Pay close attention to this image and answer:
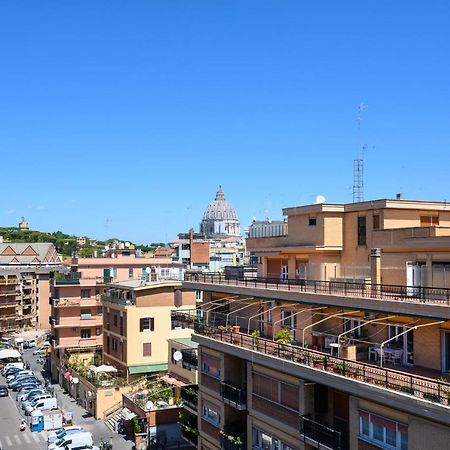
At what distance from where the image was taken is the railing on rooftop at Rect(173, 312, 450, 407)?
739 inches

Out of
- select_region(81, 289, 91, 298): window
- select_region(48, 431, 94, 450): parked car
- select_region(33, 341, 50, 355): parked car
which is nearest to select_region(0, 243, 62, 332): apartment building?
select_region(33, 341, 50, 355): parked car

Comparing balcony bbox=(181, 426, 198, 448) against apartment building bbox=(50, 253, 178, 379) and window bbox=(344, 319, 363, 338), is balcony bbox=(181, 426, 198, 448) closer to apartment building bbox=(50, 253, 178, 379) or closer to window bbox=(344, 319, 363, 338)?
window bbox=(344, 319, 363, 338)

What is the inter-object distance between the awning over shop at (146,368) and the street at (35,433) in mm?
5391

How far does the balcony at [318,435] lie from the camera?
23.6 meters

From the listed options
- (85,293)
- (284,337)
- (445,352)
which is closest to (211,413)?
(284,337)

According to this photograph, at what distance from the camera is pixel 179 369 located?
5159 cm

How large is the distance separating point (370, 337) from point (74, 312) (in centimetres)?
5282

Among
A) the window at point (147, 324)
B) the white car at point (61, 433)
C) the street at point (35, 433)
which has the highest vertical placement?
the window at point (147, 324)

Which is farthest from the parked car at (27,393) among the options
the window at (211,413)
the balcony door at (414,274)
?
the balcony door at (414,274)

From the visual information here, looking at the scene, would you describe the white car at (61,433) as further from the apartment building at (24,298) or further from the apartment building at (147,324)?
the apartment building at (24,298)

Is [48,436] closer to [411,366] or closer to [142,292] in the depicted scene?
[142,292]

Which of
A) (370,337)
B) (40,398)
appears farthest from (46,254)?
(370,337)

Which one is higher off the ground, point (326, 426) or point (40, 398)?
point (326, 426)

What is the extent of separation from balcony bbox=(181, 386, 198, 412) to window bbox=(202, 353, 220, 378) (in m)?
3.26
